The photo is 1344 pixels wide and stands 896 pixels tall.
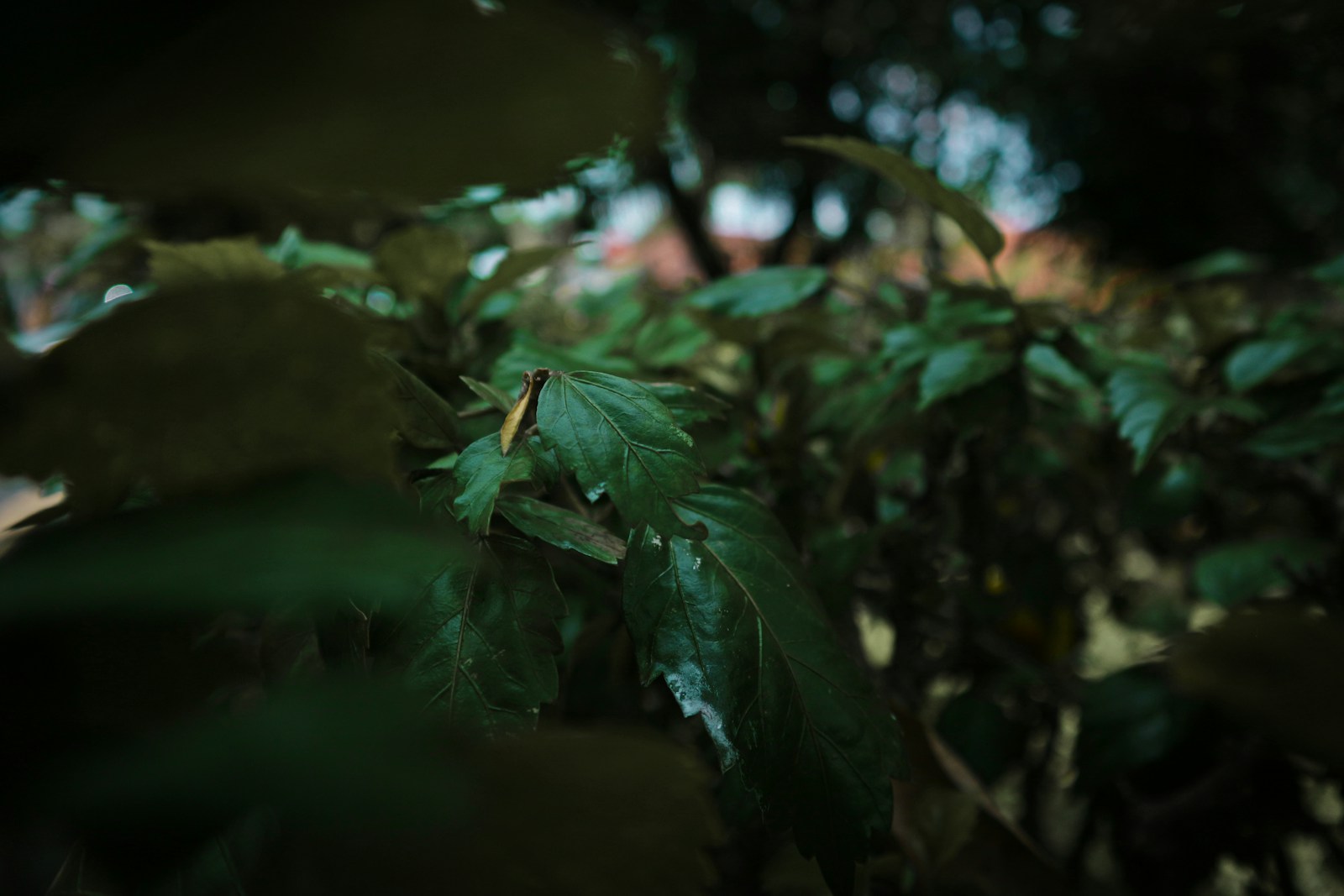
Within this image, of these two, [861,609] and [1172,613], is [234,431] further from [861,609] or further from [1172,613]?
[1172,613]

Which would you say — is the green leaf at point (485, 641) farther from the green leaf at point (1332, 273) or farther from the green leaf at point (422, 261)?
the green leaf at point (1332, 273)

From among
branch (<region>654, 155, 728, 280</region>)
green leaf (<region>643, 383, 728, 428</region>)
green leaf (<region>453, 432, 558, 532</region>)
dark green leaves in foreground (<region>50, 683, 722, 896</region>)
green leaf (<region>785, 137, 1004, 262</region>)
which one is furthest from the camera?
branch (<region>654, 155, 728, 280</region>)

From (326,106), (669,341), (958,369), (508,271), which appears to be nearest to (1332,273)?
(958,369)

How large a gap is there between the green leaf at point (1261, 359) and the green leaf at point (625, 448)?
0.49 m

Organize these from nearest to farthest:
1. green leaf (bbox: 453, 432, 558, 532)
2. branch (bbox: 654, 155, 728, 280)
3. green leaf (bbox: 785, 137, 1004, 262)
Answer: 1. green leaf (bbox: 453, 432, 558, 532)
2. green leaf (bbox: 785, 137, 1004, 262)
3. branch (bbox: 654, 155, 728, 280)

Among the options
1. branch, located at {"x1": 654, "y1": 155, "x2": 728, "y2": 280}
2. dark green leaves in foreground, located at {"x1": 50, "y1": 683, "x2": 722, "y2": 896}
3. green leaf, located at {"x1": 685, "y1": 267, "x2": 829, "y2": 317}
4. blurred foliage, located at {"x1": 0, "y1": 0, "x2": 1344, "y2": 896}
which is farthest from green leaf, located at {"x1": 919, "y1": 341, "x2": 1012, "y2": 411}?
branch, located at {"x1": 654, "y1": 155, "x2": 728, "y2": 280}

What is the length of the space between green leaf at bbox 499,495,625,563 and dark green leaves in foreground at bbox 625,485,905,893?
0.09 ft

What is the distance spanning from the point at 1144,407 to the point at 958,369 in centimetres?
12

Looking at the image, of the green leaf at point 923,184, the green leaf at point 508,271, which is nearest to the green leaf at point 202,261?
the green leaf at point 508,271

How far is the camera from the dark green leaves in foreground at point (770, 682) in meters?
0.34

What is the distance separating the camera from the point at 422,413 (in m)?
0.39

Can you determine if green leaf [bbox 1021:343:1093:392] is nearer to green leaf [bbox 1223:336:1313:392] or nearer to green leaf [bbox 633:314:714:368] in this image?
green leaf [bbox 1223:336:1313:392]

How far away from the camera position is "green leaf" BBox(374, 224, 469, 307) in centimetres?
59

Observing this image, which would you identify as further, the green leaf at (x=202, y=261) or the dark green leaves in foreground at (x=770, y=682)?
the green leaf at (x=202, y=261)
